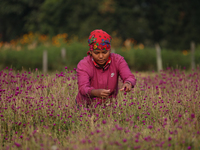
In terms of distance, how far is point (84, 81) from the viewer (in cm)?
406

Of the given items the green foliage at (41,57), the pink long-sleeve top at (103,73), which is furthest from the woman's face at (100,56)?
the green foliage at (41,57)

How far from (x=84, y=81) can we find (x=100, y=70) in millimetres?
336

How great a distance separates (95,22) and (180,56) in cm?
905

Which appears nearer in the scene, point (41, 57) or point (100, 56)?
point (100, 56)

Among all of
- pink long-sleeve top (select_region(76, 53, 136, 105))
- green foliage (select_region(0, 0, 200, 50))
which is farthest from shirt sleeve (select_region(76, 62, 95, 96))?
green foliage (select_region(0, 0, 200, 50))

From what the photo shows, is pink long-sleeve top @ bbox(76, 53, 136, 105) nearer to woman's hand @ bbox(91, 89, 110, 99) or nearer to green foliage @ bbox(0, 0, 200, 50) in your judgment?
woman's hand @ bbox(91, 89, 110, 99)

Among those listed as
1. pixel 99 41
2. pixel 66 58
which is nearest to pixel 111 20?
pixel 66 58

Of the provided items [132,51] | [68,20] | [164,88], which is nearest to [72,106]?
[164,88]

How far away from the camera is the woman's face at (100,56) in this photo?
4.05 m

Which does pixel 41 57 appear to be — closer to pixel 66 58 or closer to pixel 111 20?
pixel 66 58

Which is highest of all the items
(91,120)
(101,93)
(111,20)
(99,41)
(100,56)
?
(111,20)

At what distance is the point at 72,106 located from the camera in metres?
4.48

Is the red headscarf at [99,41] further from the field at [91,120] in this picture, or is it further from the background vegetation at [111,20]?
the background vegetation at [111,20]

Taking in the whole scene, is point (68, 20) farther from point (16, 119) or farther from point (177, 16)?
point (16, 119)
